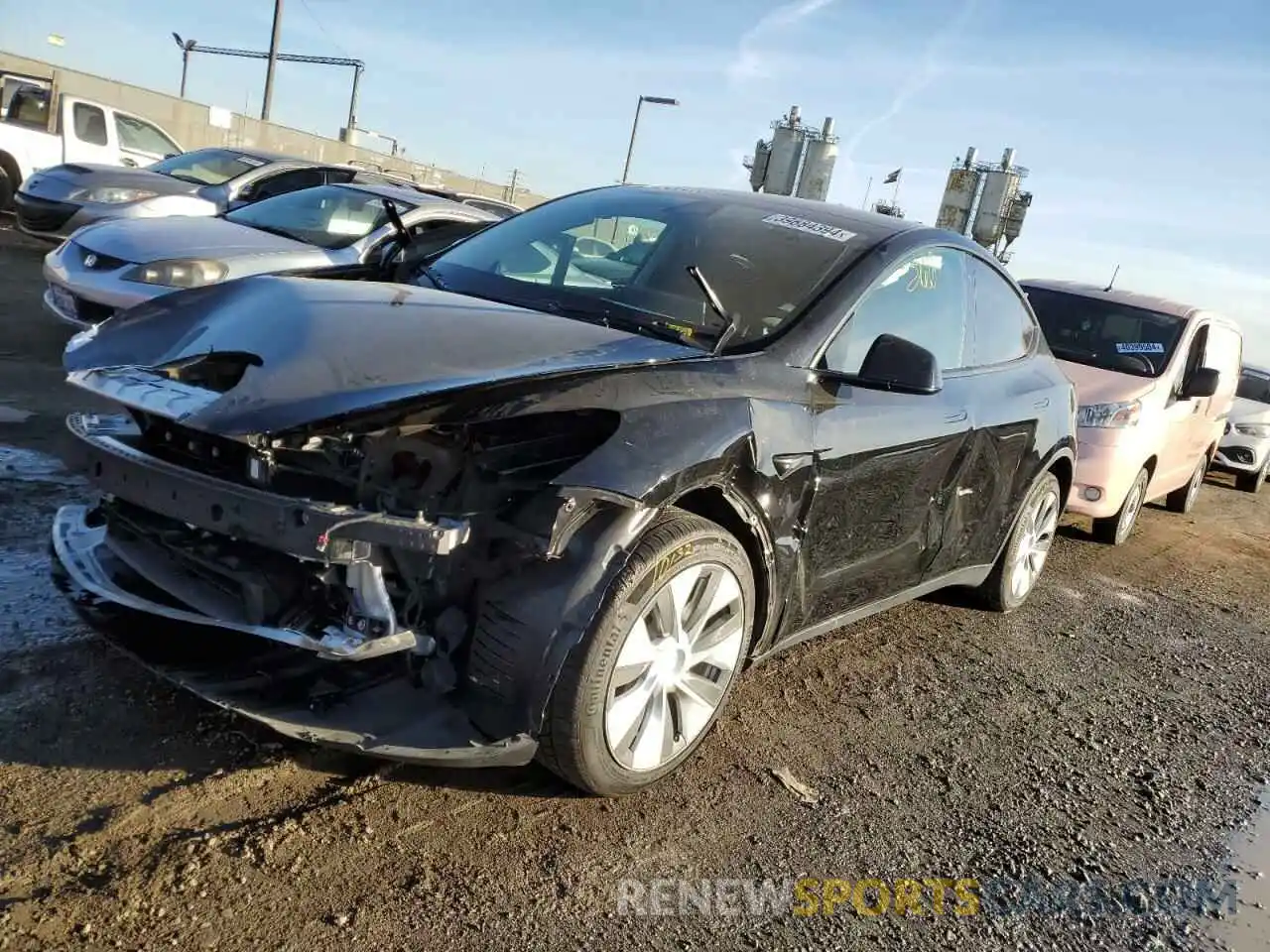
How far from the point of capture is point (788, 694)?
3.75 metres

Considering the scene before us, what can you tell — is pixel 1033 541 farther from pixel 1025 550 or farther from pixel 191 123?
pixel 191 123

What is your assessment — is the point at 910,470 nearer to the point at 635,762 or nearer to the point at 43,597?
the point at 635,762

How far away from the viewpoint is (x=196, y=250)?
6.56 m

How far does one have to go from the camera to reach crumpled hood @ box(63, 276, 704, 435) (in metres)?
2.39

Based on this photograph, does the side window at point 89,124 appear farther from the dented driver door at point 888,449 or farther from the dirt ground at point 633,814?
the dented driver door at point 888,449

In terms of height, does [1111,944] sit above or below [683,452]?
below

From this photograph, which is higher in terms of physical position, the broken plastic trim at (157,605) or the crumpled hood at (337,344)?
the crumpled hood at (337,344)

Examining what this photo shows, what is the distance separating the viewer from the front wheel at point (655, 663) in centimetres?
251

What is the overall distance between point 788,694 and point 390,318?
199 cm

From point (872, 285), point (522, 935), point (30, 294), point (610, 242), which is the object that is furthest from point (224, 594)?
point (30, 294)

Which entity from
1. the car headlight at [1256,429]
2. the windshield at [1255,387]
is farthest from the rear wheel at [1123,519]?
the windshield at [1255,387]

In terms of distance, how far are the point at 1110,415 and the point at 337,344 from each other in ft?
18.4

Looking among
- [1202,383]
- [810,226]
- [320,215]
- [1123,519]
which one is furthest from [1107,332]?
[320,215]

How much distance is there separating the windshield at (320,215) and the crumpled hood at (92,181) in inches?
127
